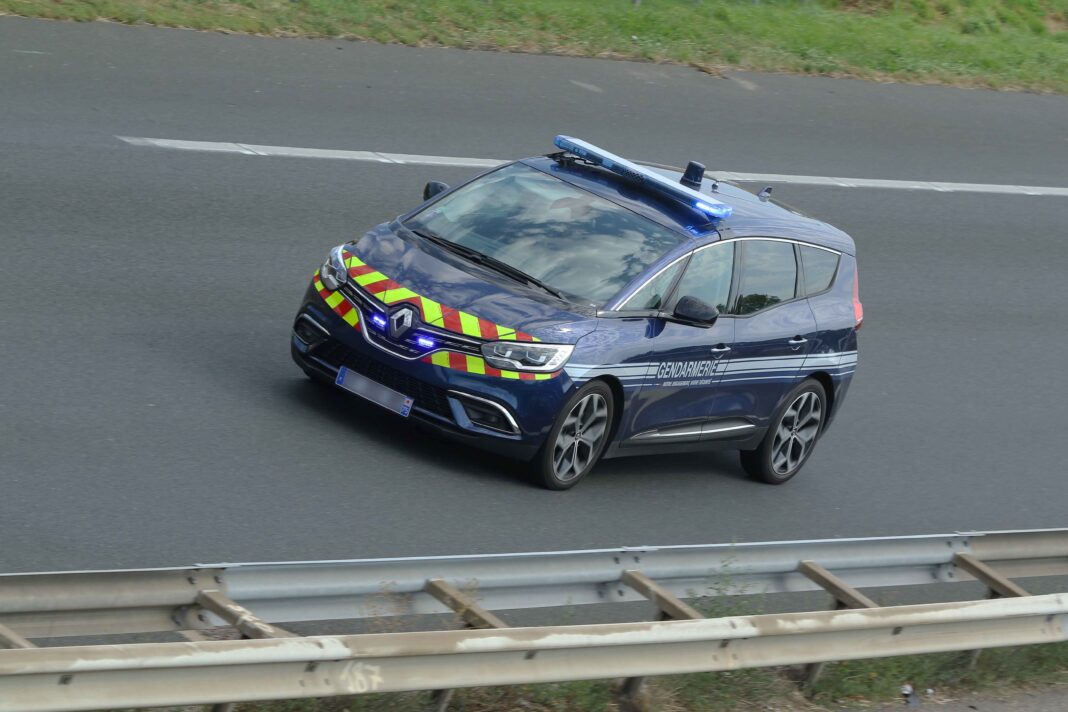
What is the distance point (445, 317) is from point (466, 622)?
2836mm

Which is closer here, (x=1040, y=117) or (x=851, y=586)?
(x=851, y=586)

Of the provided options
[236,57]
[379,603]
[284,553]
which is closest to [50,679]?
[379,603]

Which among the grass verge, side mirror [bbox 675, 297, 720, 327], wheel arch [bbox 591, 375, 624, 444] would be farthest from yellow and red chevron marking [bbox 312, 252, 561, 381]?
the grass verge

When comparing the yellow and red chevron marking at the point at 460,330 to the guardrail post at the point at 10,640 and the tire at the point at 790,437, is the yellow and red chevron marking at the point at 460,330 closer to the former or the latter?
the tire at the point at 790,437

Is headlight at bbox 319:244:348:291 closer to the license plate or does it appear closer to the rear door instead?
the license plate

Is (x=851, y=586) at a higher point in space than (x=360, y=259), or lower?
lower

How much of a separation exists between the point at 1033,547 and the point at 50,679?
18.2 ft

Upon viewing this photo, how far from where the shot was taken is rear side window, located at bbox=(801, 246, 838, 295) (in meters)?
10.9

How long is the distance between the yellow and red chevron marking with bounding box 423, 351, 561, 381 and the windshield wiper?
66 centimetres

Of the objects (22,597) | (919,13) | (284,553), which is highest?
(919,13)

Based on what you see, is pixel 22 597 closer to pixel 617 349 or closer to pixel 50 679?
pixel 50 679

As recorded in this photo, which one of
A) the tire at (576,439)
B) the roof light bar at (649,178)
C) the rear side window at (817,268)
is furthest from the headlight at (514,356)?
the rear side window at (817,268)

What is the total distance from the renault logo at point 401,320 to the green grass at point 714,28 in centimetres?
854

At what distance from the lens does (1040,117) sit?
71.2ft
